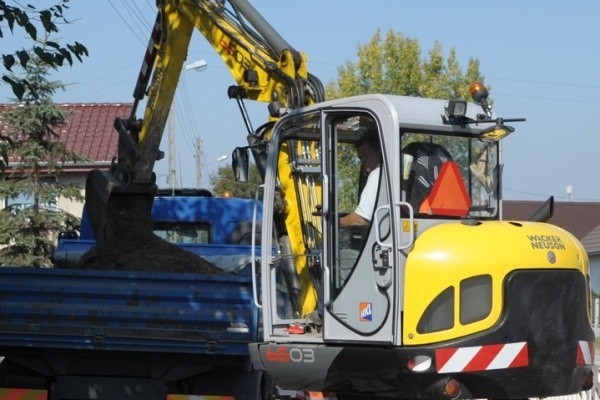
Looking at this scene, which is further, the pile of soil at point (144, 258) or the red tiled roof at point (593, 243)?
the red tiled roof at point (593, 243)

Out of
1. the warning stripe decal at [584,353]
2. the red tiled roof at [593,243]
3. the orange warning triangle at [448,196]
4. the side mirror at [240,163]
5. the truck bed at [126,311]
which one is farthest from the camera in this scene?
the red tiled roof at [593,243]

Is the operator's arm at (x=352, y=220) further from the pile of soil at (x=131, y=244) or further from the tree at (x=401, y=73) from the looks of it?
the tree at (x=401, y=73)

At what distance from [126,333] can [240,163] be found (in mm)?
2033

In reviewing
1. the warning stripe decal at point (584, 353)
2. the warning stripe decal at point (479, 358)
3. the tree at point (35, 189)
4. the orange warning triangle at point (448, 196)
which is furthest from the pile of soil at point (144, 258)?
the tree at point (35, 189)

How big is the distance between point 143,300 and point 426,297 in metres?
3.22

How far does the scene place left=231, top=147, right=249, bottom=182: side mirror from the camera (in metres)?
10.0

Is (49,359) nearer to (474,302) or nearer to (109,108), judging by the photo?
(474,302)

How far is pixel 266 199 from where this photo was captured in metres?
10.0

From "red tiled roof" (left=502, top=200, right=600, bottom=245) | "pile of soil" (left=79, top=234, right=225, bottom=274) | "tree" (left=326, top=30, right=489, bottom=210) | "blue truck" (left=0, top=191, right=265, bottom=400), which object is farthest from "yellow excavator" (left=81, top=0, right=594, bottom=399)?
"red tiled roof" (left=502, top=200, right=600, bottom=245)

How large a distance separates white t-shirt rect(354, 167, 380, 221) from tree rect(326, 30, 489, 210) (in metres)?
29.2

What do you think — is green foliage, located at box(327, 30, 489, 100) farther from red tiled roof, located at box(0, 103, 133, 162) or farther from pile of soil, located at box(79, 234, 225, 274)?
pile of soil, located at box(79, 234, 225, 274)

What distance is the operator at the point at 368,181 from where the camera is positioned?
9141mm

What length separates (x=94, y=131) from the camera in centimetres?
4344

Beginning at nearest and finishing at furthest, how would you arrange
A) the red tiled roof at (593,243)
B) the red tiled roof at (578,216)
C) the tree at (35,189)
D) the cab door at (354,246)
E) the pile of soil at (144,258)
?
the cab door at (354,246), the pile of soil at (144,258), the tree at (35,189), the red tiled roof at (593,243), the red tiled roof at (578,216)
